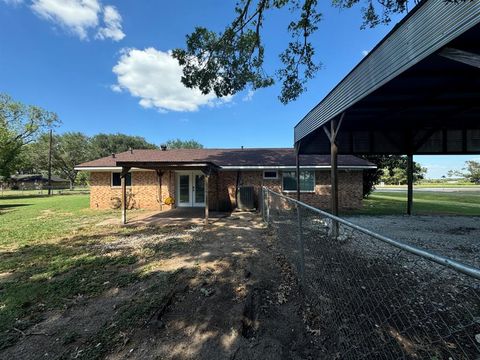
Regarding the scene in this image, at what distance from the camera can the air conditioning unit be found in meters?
13.3

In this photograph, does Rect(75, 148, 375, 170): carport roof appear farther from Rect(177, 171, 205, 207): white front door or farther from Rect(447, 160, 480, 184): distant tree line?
Rect(447, 160, 480, 184): distant tree line

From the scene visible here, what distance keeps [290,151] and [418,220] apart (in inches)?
370

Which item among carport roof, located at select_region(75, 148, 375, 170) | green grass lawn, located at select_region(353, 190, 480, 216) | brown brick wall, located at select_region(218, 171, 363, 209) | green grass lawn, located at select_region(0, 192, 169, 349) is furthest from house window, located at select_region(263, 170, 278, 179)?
green grass lawn, located at select_region(0, 192, 169, 349)

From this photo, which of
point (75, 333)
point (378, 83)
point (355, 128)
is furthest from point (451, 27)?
point (355, 128)

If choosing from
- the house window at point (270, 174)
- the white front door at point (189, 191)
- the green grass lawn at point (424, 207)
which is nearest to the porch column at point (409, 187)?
the green grass lawn at point (424, 207)

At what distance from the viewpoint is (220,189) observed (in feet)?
47.4

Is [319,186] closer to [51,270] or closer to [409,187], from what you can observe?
[409,187]

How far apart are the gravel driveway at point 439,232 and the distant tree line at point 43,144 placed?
3007cm

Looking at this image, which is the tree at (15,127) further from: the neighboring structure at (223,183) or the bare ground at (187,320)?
the bare ground at (187,320)

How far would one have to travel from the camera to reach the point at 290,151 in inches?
711

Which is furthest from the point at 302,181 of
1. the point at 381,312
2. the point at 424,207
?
the point at 381,312

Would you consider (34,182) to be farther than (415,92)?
Yes

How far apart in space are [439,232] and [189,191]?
11.3 metres

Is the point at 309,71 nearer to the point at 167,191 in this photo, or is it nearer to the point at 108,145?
the point at 167,191
